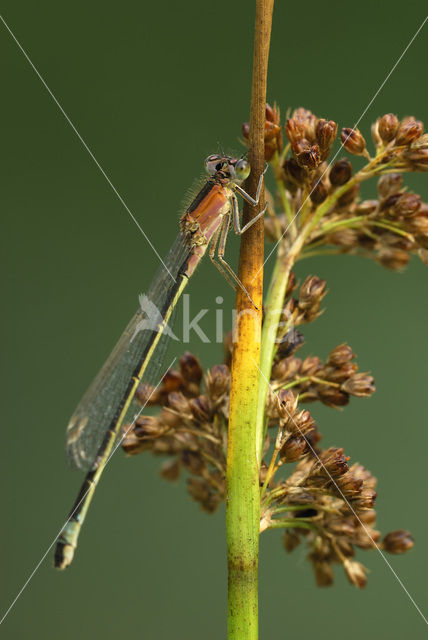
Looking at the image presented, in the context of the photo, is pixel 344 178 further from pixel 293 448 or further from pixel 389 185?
pixel 293 448

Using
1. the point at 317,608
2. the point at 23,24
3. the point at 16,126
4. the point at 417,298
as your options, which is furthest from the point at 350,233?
the point at 23,24

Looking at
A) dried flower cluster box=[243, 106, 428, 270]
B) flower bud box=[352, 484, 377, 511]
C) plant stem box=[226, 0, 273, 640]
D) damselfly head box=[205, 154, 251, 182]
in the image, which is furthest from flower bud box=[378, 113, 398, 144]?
flower bud box=[352, 484, 377, 511]

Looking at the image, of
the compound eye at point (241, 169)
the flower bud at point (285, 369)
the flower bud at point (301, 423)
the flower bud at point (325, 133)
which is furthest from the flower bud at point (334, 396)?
the compound eye at point (241, 169)

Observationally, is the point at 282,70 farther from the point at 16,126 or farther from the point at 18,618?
the point at 18,618

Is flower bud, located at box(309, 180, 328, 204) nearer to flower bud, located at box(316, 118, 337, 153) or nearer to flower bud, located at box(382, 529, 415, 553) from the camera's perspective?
flower bud, located at box(316, 118, 337, 153)

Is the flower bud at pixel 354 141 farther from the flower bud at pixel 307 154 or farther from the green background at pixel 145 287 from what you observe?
the green background at pixel 145 287

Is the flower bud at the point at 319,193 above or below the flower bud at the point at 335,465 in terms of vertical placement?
above
